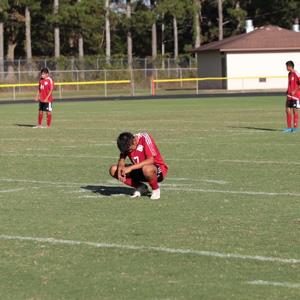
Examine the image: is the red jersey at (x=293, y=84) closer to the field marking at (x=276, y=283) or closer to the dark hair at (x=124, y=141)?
the dark hair at (x=124, y=141)

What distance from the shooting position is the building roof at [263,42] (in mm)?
65250

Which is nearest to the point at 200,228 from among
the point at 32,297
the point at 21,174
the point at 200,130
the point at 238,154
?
the point at 32,297

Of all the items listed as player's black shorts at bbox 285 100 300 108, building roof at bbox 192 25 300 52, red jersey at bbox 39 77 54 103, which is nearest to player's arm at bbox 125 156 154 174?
player's black shorts at bbox 285 100 300 108

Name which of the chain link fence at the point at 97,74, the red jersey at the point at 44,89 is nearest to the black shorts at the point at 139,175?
the red jersey at the point at 44,89

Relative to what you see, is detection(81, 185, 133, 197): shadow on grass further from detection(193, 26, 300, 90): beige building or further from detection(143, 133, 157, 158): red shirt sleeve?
detection(193, 26, 300, 90): beige building

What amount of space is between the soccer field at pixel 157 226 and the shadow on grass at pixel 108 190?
0.05ft

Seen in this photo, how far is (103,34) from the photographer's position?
88.5m

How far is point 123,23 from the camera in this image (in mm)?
82750

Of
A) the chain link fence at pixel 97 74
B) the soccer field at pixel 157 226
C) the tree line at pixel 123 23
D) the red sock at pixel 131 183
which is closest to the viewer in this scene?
the soccer field at pixel 157 226

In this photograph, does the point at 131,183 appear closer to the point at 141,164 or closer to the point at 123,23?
the point at 141,164

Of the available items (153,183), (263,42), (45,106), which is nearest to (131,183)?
(153,183)

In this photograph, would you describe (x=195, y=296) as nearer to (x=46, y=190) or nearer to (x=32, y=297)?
(x=32, y=297)

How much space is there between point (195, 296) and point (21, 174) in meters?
8.28

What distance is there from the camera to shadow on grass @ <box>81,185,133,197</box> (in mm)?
12547
